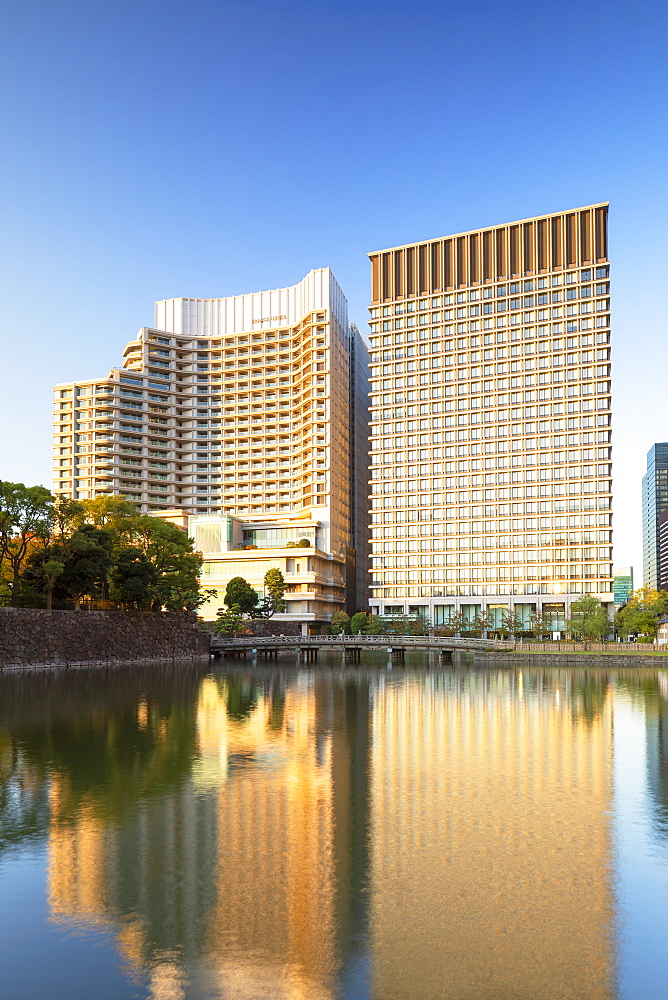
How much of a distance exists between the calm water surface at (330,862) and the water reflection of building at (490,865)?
0.07 m

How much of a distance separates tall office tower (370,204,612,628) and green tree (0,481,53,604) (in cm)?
10537

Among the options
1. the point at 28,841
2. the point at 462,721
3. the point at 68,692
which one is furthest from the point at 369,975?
the point at 68,692

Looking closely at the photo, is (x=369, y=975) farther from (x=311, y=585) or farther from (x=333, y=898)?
(x=311, y=585)

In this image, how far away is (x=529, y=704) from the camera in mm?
59344

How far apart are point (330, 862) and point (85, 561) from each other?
8185 cm

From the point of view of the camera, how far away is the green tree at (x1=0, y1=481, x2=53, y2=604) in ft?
290

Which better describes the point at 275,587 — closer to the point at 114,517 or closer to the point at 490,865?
the point at 114,517

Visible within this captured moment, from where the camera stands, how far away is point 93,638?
96812mm

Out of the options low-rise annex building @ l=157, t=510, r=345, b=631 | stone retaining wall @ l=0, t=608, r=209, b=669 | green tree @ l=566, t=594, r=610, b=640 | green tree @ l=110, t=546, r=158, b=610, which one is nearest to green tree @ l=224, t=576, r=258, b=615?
low-rise annex building @ l=157, t=510, r=345, b=631

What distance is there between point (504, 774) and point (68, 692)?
4023 cm

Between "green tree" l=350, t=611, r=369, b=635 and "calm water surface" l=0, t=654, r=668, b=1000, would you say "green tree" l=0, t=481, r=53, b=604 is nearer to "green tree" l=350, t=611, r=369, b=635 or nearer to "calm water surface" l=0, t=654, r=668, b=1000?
"calm water surface" l=0, t=654, r=668, b=1000

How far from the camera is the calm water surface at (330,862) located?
46.5 ft

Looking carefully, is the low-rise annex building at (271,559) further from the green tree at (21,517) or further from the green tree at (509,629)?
the green tree at (21,517)

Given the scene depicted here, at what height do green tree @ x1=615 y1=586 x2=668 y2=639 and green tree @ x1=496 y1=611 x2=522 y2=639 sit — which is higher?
green tree @ x1=615 y1=586 x2=668 y2=639
